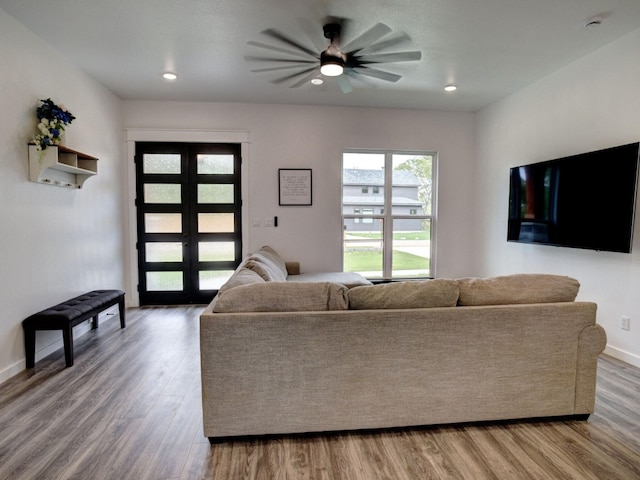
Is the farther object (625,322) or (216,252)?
(216,252)

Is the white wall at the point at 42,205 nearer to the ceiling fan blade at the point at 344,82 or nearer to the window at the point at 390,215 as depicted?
the ceiling fan blade at the point at 344,82

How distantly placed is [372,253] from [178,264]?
9.20ft

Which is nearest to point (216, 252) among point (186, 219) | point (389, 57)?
point (186, 219)

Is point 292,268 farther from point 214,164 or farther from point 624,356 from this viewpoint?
point 624,356

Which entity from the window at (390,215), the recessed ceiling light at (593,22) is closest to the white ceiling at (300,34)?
the recessed ceiling light at (593,22)

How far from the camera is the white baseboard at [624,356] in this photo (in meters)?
2.68

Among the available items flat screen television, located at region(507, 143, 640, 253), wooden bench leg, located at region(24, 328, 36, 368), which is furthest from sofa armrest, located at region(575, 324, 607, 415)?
wooden bench leg, located at region(24, 328, 36, 368)

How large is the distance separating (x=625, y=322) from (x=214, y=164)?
4794 millimetres

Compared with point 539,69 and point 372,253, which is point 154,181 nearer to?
point 372,253

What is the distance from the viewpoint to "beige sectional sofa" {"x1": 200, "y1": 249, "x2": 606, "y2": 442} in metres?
1.67

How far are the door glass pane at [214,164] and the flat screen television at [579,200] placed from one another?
364 cm

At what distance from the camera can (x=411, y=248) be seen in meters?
4.93

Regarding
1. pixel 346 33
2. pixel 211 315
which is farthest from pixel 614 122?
pixel 211 315

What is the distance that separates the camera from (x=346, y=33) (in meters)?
2.66
